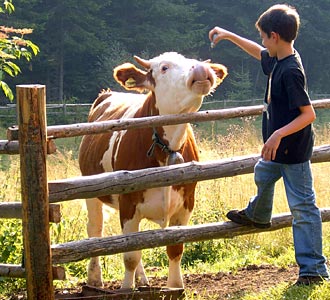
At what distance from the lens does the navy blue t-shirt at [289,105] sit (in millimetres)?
4254

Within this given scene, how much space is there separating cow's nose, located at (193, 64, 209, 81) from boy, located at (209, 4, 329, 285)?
1.36 feet

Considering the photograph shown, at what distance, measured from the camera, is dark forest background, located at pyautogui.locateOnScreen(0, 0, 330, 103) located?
39688 millimetres

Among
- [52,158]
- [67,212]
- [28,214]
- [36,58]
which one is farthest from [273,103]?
[36,58]

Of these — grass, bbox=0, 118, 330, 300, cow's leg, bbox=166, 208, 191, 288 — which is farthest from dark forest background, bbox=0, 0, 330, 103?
cow's leg, bbox=166, 208, 191, 288

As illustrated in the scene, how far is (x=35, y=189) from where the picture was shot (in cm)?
425

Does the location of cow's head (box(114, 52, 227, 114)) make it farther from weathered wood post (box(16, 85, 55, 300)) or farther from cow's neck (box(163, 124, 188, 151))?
weathered wood post (box(16, 85, 55, 300))

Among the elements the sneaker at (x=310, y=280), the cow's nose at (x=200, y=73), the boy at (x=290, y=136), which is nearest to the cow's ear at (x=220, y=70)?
the cow's nose at (x=200, y=73)

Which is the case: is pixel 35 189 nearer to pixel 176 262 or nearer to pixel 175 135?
pixel 175 135

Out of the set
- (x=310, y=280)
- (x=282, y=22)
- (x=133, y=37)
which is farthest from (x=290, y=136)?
(x=133, y=37)

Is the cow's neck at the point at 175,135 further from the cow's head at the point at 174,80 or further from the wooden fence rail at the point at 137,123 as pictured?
the wooden fence rail at the point at 137,123

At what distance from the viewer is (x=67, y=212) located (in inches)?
A: 342

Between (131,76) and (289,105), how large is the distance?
182 centimetres

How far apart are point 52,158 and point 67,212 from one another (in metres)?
6.40

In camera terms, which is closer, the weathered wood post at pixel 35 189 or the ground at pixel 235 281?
the weathered wood post at pixel 35 189
